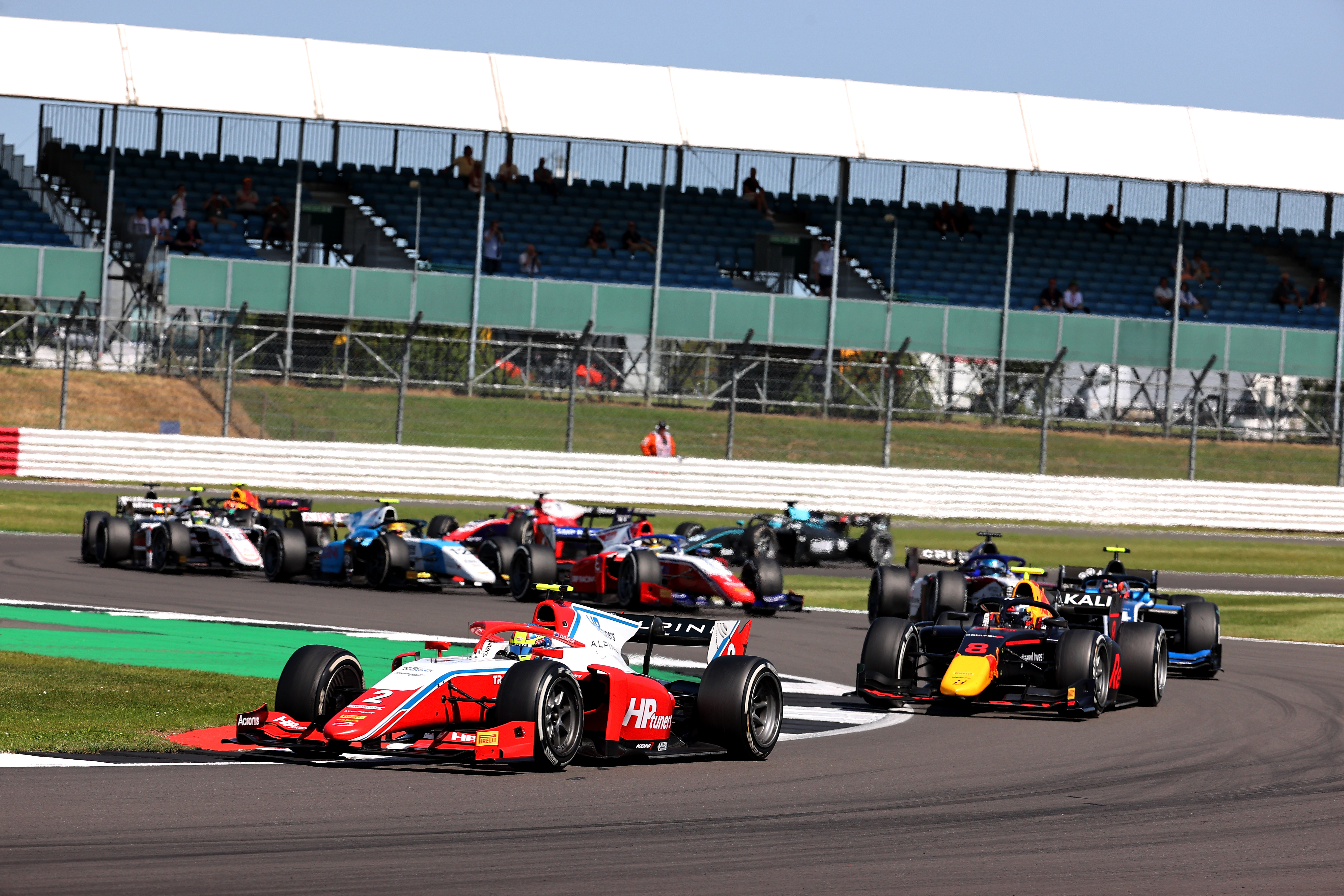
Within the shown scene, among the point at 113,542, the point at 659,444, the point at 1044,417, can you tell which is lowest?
the point at 113,542

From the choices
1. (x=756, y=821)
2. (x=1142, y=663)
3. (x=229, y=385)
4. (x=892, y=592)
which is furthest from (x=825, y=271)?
(x=756, y=821)

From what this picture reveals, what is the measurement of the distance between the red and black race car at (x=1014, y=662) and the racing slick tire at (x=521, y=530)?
8.92 metres

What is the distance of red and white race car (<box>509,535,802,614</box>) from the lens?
19281mm

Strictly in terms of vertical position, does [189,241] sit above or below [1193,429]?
above

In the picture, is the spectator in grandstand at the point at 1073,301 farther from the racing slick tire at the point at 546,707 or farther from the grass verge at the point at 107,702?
the racing slick tire at the point at 546,707

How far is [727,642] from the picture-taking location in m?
10.9

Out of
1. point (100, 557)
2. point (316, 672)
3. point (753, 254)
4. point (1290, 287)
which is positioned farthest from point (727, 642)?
point (1290, 287)

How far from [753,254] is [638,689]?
1333 inches

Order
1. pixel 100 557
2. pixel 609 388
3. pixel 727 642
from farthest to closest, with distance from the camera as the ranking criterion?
pixel 609 388 < pixel 100 557 < pixel 727 642

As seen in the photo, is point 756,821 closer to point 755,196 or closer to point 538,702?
point 538,702

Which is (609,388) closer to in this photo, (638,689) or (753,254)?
(753,254)

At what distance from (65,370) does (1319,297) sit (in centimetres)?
3200

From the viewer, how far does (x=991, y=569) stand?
18109 millimetres

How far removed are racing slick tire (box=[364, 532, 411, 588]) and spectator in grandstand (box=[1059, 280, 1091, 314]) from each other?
83.7 ft
